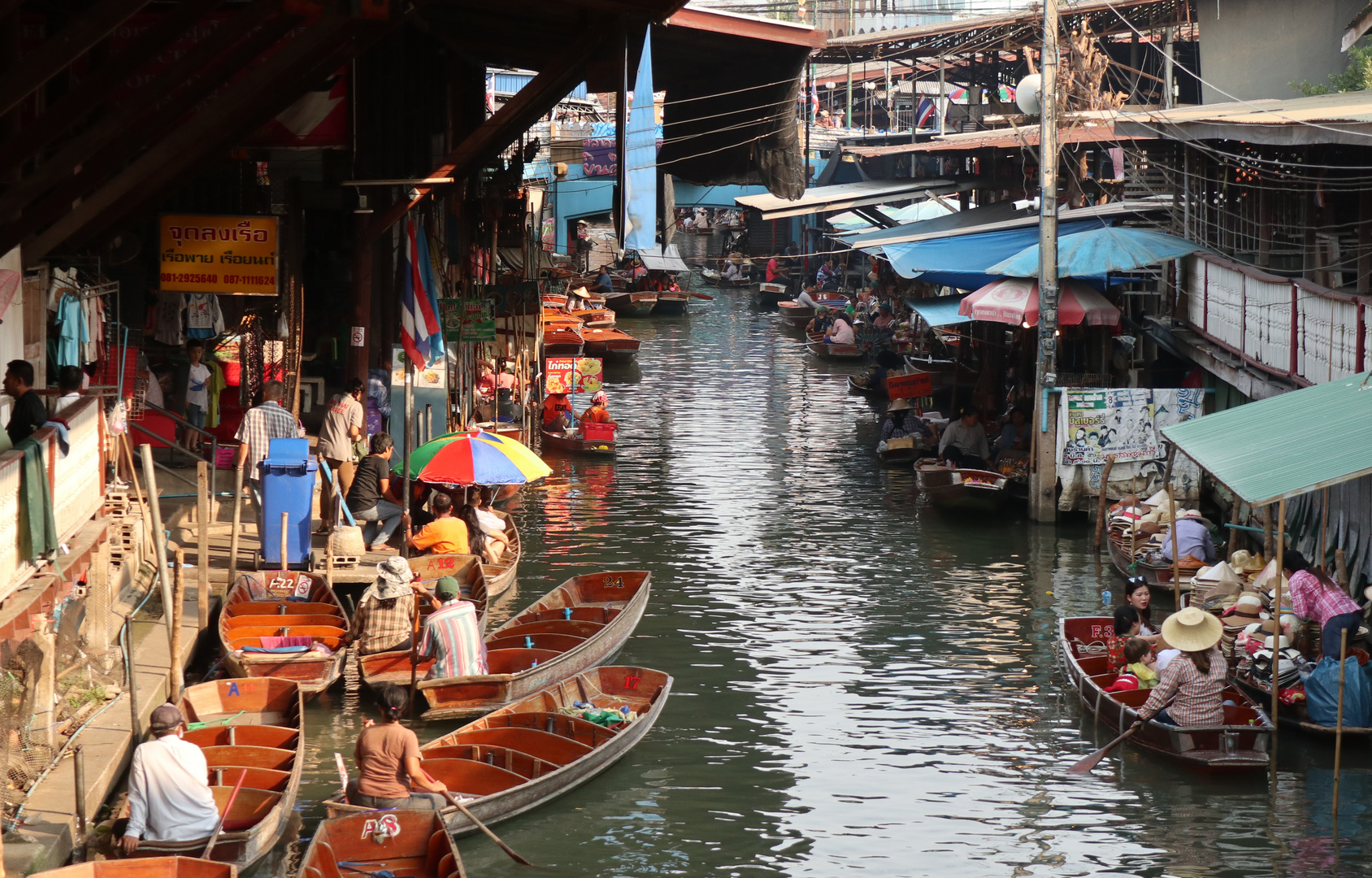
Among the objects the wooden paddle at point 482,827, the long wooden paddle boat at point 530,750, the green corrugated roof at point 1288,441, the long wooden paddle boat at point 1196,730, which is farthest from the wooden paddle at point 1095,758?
the wooden paddle at point 482,827

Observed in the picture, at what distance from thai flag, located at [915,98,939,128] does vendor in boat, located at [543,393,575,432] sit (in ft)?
94.6

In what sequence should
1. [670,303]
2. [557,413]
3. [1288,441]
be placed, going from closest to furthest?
[1288,441] < [557,413] < [670,303]

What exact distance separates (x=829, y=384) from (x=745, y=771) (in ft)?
75.2

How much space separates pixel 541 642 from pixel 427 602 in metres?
1.15

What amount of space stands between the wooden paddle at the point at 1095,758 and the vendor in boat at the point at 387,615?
5.75m

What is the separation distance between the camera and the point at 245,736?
11180 millimetres

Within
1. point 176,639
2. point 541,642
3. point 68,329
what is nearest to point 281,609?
point 541,642

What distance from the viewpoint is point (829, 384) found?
34469mm

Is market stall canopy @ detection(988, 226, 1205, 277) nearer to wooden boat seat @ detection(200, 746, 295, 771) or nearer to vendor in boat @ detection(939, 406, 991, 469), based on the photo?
vendor in boat @ detection(939, 406, 991, 469)

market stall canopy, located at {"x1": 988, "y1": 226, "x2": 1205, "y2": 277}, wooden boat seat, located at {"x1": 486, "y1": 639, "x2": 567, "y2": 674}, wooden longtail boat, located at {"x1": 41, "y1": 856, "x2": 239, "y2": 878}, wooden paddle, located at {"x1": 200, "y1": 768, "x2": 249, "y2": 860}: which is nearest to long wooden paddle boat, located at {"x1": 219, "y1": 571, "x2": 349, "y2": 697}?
wooden boat seat, located at {"x1": 486, "y1": 639, "x2": 567, "y2": 674}

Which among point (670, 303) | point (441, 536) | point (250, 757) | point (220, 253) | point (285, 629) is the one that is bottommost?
point (250, 757)

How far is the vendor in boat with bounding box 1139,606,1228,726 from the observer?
38.8 feet

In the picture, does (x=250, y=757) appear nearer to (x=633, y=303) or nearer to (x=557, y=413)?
(x=557, y=413)

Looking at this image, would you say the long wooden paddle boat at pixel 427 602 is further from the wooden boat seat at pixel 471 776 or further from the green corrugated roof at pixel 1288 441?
the green corrugated roof at pixel 1288 441
